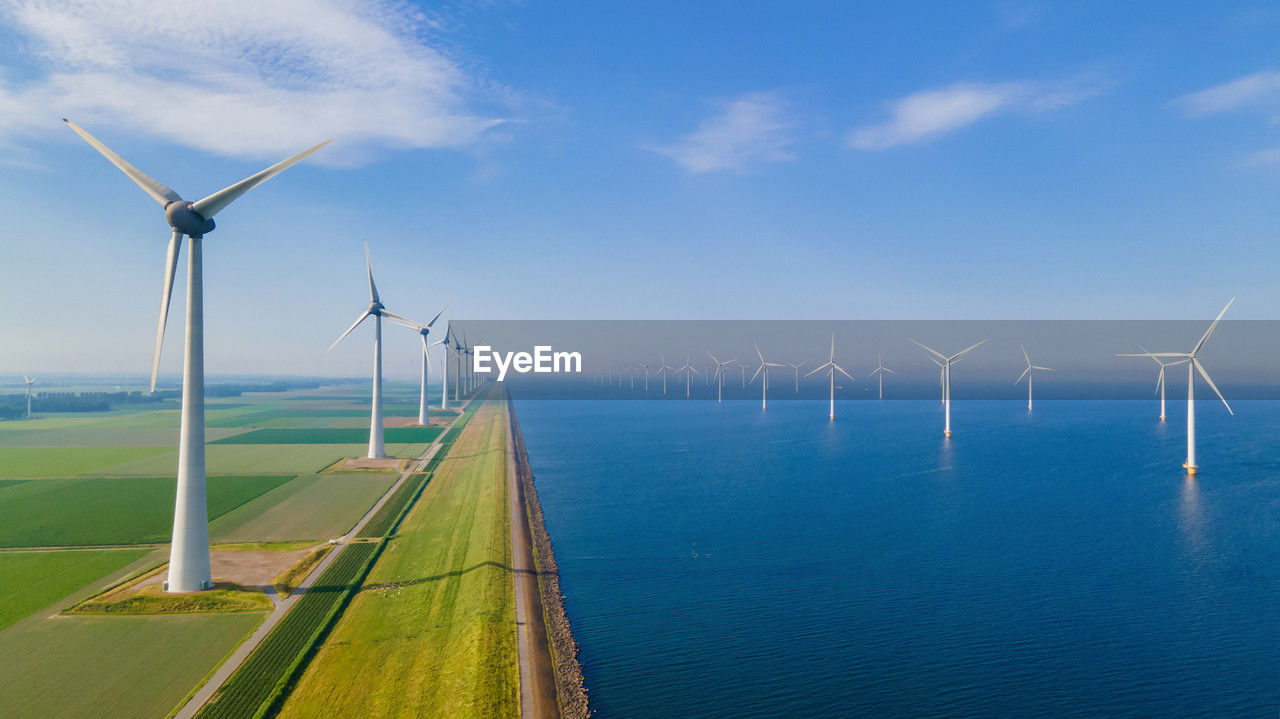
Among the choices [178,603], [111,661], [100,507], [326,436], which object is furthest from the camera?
[326,436]

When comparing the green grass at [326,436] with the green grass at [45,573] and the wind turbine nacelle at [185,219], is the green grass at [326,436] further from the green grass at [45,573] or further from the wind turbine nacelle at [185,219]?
the wind turbine nacelle at [185,219]

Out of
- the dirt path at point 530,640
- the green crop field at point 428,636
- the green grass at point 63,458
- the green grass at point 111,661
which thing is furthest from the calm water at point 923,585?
the green grass at point 63,458

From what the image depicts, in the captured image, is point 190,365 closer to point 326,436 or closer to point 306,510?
point 306,510

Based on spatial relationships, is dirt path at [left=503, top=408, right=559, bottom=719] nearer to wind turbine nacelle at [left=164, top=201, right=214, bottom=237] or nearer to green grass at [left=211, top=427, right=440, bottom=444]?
wind turbine nacelle at [left=164, top=201, right=214, bottom=237]

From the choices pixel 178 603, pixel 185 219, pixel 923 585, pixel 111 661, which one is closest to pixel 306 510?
pixel 178 603

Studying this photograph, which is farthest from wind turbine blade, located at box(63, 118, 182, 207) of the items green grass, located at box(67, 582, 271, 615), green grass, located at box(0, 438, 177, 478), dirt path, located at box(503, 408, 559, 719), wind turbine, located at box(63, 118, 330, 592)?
green grass, located at box(0, 438, 177, 478)

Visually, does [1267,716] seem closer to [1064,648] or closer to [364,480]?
[1064,648]

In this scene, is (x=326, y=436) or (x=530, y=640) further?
(x=326, y=436)
